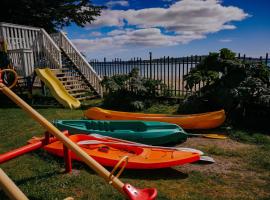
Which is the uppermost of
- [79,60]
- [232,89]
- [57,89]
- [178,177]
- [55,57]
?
[55,57]

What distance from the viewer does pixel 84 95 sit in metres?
12.1

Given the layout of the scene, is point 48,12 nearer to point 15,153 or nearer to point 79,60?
point 79,60

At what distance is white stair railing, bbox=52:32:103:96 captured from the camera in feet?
40.5

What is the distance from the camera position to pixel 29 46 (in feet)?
41.7

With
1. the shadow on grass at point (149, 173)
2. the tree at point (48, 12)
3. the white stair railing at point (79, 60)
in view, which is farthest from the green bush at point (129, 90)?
the tree at point (48, 12)

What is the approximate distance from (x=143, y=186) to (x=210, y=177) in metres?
1.11

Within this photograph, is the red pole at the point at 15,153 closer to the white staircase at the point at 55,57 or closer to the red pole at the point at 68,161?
the red pole at the point at 68,161

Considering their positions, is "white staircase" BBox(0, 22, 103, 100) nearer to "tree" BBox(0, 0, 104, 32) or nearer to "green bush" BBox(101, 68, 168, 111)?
"green bush" BBox(101, 68, 168, 111)

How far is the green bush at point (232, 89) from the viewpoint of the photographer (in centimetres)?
667

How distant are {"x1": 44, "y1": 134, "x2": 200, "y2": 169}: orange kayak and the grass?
0.72ft

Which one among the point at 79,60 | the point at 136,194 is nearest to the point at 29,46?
the point at 79,60

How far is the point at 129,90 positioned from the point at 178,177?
20.3 feet

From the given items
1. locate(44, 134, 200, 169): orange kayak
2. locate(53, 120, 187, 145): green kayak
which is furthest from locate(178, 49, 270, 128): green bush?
locate(44, 134, 200, 169): orange kayak

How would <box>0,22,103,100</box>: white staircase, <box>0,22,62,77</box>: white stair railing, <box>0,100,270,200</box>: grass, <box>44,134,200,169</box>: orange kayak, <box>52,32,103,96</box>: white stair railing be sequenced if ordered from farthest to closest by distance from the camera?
1. <box>52,32,103,96</box>: white stair railing
2. <box>0,22,103,100</box>: white staircase
3. <box>0,22,62,77</box>: white stair railing
4. <box>44,134,200,169</box>: orange kayak
5. <box>0,100,270,200</box>: grass
